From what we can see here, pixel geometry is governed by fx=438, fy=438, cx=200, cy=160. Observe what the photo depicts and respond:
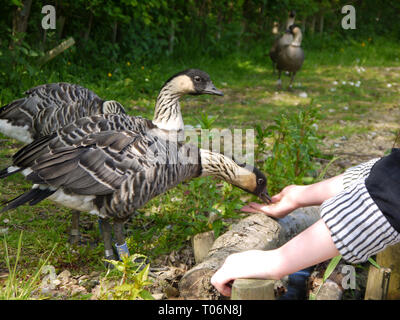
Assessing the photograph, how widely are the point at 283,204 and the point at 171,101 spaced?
1.32 metres

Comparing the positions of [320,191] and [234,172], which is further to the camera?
[234,172]

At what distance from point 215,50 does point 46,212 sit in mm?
7917

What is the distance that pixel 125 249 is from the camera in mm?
3004

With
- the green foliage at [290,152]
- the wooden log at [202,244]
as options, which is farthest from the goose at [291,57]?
the wooden log at [202,244]

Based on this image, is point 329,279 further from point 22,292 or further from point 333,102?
point 333,102

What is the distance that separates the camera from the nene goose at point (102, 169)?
2.85 metres

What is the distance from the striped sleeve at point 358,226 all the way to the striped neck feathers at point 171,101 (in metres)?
2.06

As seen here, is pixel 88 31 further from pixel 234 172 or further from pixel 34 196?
pixel 34 196

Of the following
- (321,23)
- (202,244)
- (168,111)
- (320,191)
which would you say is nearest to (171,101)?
(168,111)

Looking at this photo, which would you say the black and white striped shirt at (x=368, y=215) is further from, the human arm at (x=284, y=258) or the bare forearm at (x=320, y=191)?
the bare forearm at (x=320, y=191)

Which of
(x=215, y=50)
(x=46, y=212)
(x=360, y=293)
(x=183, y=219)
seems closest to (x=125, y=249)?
(x=183, y=219)

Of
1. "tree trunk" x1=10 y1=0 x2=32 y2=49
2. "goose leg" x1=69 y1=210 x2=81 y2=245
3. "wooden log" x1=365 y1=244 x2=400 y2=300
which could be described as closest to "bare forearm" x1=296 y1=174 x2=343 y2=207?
"wooden log" x1=365 y1=244 x2=400 y2=300

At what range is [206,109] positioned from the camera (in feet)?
24.0

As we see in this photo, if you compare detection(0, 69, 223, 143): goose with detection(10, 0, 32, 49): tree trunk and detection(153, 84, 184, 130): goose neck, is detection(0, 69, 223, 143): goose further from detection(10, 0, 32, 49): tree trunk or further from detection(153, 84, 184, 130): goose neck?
detection(10, 0, 32, 49): tree trunk
